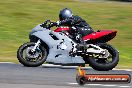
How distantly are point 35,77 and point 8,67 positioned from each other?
1.75m

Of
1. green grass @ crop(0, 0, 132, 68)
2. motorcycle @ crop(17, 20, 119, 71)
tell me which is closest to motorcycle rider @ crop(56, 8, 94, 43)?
motorcycle @ crop(17, 20, 119, 71)

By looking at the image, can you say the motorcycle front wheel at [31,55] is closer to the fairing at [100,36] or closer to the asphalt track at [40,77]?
the asphalt track at [40,77]

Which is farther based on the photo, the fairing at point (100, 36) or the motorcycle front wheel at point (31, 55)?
the motorcycle front wheel at point (31, 55)

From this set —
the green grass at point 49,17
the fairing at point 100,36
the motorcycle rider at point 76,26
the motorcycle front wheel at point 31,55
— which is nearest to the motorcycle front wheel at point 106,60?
the fairing at point 100,36

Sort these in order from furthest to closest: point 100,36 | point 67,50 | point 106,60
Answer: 1. point 67,50
2. point 106,60
3. point 100,36

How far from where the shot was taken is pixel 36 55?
35.5 feet

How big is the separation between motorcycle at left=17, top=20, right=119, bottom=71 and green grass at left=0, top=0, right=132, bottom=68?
15.7ft

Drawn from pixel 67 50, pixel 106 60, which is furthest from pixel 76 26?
pixel 106 60

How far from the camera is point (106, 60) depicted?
10.6 m

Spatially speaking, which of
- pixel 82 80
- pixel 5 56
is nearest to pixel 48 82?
pixel 82 80

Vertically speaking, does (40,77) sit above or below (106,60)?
below

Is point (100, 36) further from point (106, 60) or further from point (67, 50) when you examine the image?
point (67, 50)

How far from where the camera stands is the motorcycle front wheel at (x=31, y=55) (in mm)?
10719

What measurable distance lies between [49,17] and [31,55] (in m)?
12.5
